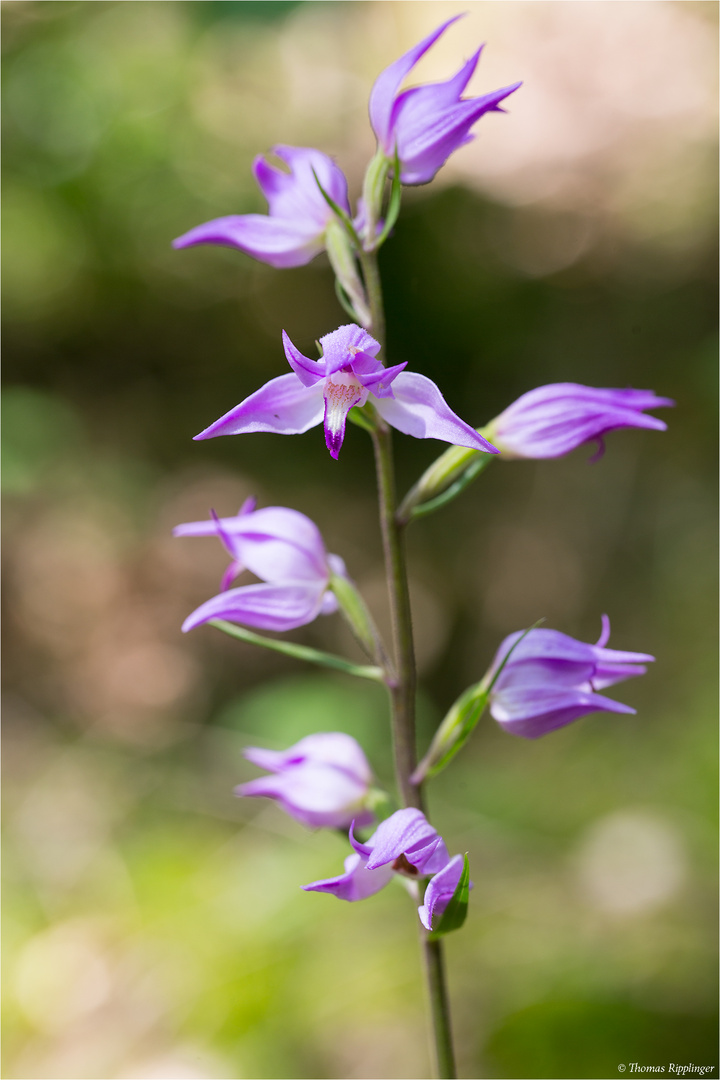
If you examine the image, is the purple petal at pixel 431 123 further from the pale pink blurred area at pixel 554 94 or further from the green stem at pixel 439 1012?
the pale pink blurred area at pixel 554 94

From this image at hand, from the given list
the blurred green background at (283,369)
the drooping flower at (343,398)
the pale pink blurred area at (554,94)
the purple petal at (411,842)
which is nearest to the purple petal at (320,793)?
the purple petal at (411,842)

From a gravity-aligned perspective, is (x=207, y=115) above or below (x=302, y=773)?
above

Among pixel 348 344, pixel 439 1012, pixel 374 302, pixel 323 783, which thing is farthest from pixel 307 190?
pixel 439 1012

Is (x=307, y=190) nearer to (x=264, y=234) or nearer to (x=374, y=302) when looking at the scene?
(x=264, y=234)

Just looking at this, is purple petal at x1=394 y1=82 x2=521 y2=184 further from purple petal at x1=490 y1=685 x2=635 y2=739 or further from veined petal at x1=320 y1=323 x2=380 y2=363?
purple petal at x1=490 y1=685 x2=635 y2=739

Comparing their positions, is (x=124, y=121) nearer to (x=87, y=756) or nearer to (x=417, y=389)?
(x=87, y=756)

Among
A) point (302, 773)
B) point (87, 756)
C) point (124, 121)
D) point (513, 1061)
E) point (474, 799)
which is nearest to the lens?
point (302, 773)

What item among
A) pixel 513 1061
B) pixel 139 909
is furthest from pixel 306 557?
pixel 139 909

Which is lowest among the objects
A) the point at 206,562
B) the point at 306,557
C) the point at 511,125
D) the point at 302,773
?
the point at 206,562

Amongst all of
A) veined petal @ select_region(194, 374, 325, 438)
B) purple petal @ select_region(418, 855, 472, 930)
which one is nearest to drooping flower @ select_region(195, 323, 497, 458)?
veined petal @ select_region(194, 374, 325, 438)
